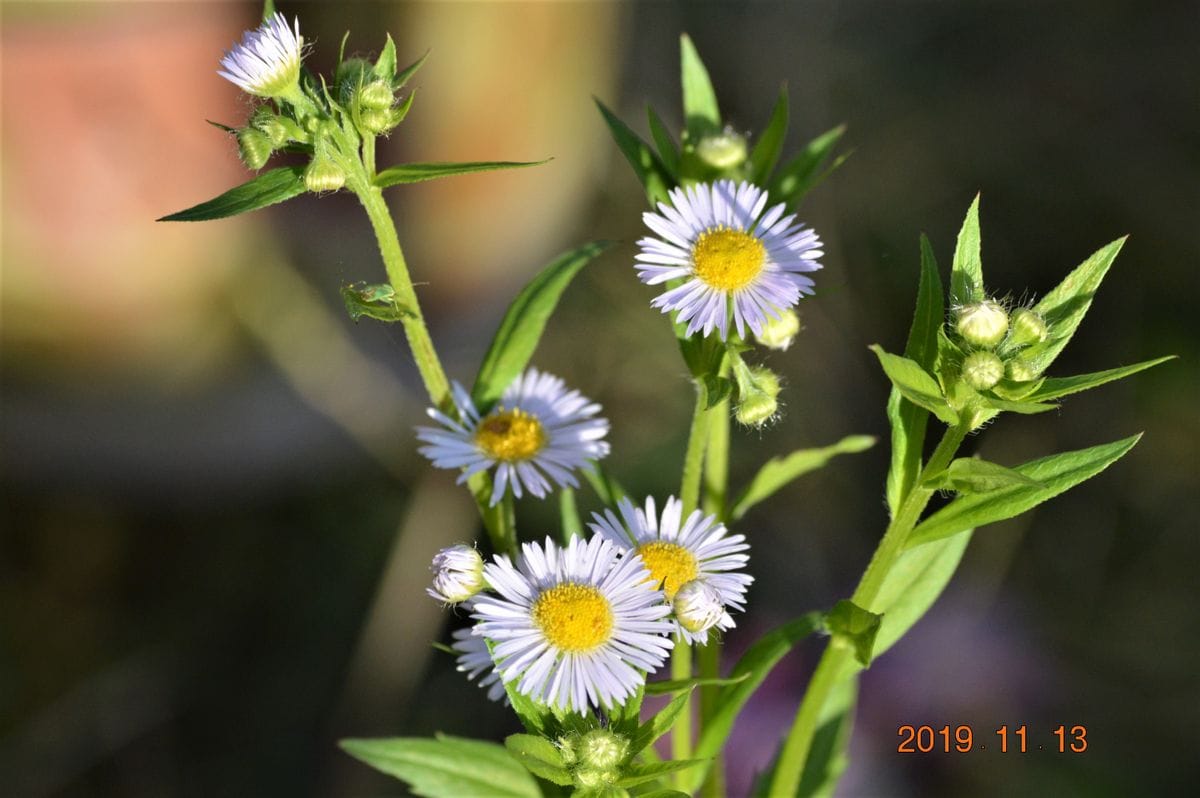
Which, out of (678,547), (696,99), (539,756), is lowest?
(539,756)

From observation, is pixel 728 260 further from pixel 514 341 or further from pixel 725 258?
pixel 514 341

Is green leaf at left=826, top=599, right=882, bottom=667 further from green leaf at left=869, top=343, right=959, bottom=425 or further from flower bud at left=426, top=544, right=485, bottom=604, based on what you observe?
flower bud at left=426, top=544, right=485, bottom=604

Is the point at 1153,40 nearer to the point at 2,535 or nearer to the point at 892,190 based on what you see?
the point at 892,190

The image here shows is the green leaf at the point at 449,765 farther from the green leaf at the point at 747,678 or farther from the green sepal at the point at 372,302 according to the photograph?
the green sepal at the point at 372,302

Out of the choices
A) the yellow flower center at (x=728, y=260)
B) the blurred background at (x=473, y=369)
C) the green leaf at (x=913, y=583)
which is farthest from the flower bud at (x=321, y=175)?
the blurred background at (x=473, y=369)

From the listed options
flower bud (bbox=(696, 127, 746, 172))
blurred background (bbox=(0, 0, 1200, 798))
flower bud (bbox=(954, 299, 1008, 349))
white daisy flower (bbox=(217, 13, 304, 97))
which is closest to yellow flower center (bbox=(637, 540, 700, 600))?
flower bud (bbox=(954, 299, 1008, 349))
